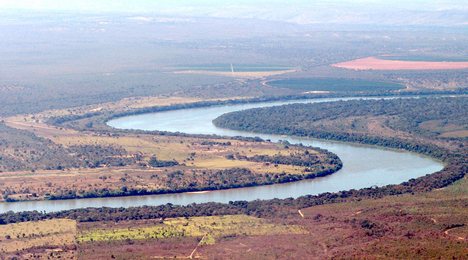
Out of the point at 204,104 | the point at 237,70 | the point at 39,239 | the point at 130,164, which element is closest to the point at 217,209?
the point at 39,239

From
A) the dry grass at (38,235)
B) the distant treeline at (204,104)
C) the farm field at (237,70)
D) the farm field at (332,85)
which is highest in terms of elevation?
the dry grass at (38,235)

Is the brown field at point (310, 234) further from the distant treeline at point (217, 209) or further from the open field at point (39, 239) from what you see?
the distant treeline at point (217, 209)

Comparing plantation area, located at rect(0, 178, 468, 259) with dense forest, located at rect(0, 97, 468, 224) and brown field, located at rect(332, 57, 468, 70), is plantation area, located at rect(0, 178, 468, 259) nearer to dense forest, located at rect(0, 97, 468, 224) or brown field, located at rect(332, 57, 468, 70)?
dense forest, located at rect(0, 97, 468, 224)

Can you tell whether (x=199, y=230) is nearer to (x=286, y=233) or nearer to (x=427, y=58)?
(x=286, y=233)

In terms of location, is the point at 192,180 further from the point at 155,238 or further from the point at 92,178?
the point at 155,238

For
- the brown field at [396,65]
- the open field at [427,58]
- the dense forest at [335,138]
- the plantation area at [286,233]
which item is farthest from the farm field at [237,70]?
the plantation area at [286,233]

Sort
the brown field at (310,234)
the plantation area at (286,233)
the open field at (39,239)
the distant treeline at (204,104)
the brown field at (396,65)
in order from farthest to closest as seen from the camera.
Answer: the brown field at (396,65) < the distant treeline at (204,104) < the open field at (39,239) < the plantation area at (286,233) < the brown field at (310,234)

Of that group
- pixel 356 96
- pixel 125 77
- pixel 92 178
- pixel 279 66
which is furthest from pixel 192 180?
pixel 279 66

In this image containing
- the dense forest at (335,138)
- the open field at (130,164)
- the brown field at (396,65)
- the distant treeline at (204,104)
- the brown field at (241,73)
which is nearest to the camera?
the dense forest at (335,138)

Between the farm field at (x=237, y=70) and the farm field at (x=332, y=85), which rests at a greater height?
the farm field at (x=332, y=85)
